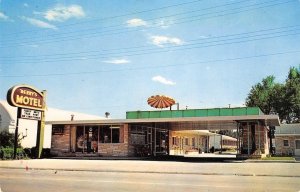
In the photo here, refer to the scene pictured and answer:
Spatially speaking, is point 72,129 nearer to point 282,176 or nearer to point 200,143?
Answer: point 282,176

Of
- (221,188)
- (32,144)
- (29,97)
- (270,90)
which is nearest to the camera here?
(221,188)

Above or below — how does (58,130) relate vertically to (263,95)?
below

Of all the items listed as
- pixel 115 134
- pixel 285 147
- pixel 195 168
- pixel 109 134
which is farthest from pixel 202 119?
pixel 285 147

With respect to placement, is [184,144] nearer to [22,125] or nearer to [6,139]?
[22,125]

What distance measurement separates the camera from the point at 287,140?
45000 millimetres

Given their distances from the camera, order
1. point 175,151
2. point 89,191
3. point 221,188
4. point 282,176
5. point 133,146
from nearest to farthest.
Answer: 1. point 89,191
2. point 221,188
3. point 282,176
4. point 133,146
5. point 175,151

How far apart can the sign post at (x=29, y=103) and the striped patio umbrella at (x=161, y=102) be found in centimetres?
1543

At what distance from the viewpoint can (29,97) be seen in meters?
32.2

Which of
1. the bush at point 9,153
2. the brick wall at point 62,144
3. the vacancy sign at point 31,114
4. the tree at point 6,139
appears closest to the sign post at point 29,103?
the vacancy sign at point 31,114

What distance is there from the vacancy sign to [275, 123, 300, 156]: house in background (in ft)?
86.4

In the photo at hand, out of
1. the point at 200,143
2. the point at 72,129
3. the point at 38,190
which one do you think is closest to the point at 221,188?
the point at 38,190

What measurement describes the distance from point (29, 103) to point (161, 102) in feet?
58.7

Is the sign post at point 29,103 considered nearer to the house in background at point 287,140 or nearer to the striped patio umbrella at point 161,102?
the striped patio umbrella at point 161,102

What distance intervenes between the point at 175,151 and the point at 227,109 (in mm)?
15998
